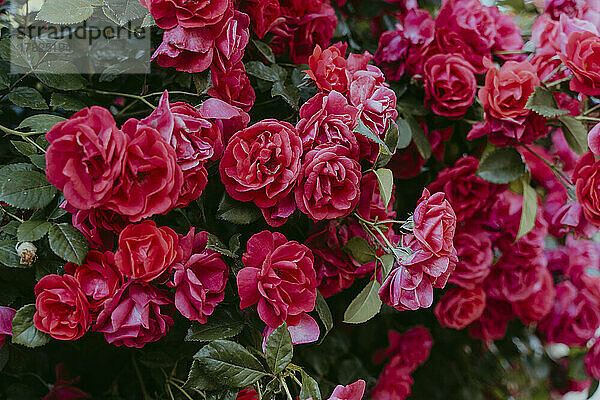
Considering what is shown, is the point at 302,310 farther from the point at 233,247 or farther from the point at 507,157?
the point at 507,157

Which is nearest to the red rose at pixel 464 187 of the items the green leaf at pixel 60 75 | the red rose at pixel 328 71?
the red rose at pixel 328 71

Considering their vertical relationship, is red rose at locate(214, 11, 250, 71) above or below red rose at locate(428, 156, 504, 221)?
above

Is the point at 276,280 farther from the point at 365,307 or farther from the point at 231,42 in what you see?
the point at 231,42

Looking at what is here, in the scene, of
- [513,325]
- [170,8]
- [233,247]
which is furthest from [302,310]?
[513,325]

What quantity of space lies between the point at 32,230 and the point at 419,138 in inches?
17.4

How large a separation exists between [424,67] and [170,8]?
0.33 metres

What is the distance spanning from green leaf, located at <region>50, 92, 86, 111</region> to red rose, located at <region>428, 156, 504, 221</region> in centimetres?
42

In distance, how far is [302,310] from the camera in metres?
0.51

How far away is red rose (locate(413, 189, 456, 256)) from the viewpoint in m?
0.49

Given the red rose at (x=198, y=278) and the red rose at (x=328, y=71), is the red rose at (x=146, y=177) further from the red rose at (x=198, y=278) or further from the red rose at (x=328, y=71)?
the red rose at (x=328, y=71)

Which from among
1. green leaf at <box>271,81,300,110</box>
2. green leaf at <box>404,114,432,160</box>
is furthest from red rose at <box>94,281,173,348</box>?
green leaf at <box>404,114,432,160</box>

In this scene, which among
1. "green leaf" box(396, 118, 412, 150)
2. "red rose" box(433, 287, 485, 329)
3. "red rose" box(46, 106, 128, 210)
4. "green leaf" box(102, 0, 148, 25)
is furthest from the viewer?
"red rose" box(433, 287, 485, 329)

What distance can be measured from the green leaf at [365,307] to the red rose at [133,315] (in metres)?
0.17

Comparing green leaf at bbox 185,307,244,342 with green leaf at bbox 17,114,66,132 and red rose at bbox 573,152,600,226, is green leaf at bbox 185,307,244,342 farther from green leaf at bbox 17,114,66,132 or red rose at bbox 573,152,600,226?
red rose at bbox 573,152,600,226
